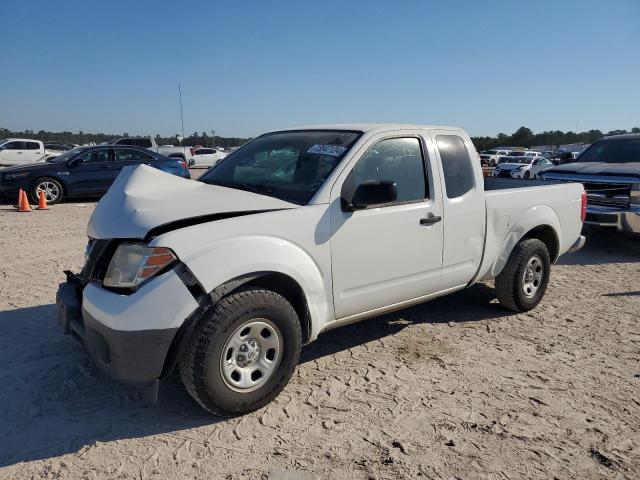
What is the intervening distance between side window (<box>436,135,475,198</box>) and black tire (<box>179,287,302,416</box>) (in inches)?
73.7

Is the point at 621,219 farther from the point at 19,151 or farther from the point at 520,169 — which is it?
the point at 19,151

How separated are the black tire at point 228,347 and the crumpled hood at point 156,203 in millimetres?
554

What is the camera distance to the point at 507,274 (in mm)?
4953

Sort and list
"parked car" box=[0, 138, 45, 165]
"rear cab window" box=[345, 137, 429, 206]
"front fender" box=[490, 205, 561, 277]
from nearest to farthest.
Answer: "rear cab window" box=[345, 137, 429, 206]
"front fender" box=[490, 205, 561, 277]
"parked car" box=[0, 138, 45, 165]

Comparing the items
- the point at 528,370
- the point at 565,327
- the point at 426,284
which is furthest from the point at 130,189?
the point at 565,327

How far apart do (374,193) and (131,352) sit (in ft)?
5.85

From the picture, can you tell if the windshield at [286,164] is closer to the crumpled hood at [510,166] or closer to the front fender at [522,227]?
the front fender at [522,227]

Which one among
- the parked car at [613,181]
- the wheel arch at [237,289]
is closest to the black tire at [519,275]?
the wheel arch at [237,289]

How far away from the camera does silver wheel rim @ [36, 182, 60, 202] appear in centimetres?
1218

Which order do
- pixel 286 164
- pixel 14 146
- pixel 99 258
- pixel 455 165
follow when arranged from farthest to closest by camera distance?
pixel 14 146 < pixel 455 165 < pixel 286 164 < pixel 99 258

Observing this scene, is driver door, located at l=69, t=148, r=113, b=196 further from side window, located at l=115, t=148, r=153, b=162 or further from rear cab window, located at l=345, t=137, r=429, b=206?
rear cab window, located at l=345, t=137, r=429, b=206

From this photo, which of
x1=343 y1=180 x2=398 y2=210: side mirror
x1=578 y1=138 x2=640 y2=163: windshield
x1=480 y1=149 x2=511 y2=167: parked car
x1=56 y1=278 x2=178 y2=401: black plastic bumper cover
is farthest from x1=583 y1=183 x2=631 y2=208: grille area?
x1=480 y1=149 x2=511 y2=167: parked car

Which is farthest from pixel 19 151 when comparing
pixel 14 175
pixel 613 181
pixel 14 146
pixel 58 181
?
pixel 613 181

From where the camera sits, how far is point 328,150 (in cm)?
379
